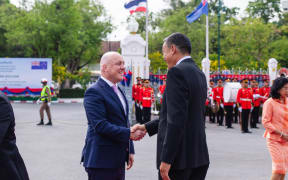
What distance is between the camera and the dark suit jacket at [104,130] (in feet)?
11.4

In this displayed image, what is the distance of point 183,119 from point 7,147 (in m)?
1.41

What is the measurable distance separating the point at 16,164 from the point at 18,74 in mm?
26379

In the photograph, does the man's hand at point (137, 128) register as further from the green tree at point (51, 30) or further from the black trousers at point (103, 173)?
the green tree at point (51, 30)

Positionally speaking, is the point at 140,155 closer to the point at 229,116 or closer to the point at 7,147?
the point at 7,147

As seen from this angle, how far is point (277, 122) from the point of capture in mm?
5211

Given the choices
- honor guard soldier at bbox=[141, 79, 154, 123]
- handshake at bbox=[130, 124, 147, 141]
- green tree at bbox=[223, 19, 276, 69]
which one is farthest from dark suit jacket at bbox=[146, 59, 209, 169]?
green tree at bbox=[223, 19, 276, 69]

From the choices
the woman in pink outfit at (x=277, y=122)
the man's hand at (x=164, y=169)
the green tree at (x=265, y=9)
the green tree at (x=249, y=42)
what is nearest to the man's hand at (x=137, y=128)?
the man's hand at (x=164, y=169)

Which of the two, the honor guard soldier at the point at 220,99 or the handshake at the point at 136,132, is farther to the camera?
the honor guard soldier at the point at 220,99

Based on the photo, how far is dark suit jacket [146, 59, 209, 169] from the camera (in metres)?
3.10

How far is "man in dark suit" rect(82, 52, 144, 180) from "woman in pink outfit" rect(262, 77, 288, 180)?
2.26 meters

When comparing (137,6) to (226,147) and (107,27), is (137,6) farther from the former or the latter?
(107,27)

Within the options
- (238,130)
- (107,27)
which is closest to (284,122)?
(238,130)

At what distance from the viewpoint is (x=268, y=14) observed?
153ft

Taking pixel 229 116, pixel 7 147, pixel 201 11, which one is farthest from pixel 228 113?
pixel 7 147
